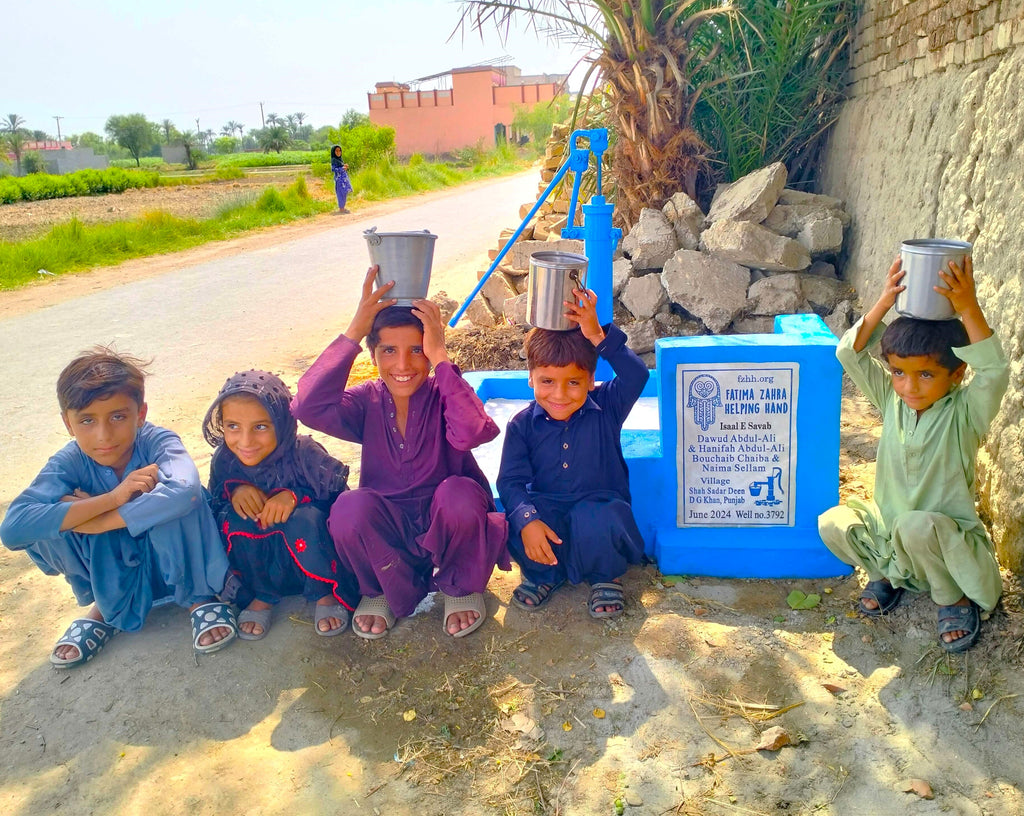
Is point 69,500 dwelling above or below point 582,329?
below

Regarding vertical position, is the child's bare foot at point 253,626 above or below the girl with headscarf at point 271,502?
below

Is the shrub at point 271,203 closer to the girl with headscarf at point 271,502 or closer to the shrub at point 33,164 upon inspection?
the girl with headscarf at point 271,502

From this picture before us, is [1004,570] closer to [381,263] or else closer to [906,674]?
[906,674]

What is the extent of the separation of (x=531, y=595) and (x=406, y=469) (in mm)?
598

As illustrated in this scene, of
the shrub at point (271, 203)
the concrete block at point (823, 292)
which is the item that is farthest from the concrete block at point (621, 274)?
the shrub at point (271, 203)

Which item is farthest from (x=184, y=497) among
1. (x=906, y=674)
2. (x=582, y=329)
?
(x=906, y=674)

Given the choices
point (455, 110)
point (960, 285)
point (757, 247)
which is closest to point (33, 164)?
point (455, 110)

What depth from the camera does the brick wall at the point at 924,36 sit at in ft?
10.1

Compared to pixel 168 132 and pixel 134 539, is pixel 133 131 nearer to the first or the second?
pixel 168 132

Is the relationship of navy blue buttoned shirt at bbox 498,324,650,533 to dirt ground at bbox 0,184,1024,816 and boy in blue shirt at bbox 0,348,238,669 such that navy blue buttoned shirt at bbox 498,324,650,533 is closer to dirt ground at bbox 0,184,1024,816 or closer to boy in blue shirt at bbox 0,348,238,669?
dirt ground at bbox 0,184,1024,816

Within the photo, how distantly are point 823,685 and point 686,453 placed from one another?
868mm

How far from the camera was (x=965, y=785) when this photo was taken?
6.14 ft

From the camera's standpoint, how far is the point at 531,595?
271 centimetres

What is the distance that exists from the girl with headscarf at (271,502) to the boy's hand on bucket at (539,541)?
0.64m
